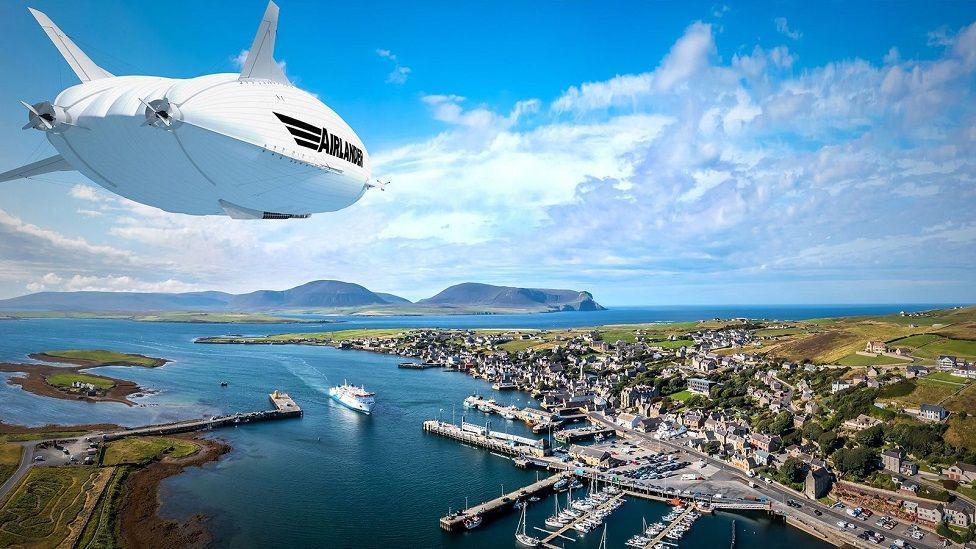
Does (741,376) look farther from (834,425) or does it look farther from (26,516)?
(26,516)

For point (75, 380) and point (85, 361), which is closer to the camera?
point (75, 380)

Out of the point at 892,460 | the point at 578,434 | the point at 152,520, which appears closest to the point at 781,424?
the point at 892,460

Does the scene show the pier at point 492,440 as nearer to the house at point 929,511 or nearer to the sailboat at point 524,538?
the sailboat at point 524,538

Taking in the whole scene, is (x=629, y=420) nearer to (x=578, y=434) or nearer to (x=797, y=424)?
(x=578, y=434)

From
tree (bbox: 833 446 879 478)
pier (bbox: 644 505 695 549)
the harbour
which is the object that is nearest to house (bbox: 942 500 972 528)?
tree (bbox: 833 446 879 478)

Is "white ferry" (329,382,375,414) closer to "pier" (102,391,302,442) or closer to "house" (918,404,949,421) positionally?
"pier" (102,391,302,442)

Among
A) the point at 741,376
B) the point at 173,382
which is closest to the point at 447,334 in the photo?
the point at 173,382
